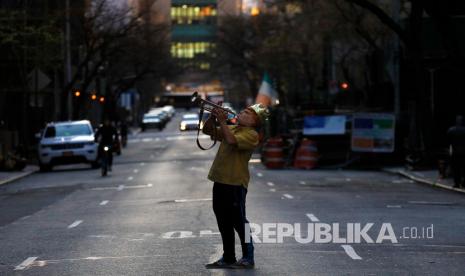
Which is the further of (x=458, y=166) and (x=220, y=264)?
(x=458, y=166)

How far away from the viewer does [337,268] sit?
1212 centimetres

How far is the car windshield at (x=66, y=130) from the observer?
41.2m

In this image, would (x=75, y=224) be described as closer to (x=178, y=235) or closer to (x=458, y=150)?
(x=178, y=235)

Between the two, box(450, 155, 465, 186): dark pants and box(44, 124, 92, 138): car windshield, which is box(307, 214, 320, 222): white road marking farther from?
box(44, 124, 92, 138): car windshield

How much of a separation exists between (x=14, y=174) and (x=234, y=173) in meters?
27.2

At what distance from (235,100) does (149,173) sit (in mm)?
90683

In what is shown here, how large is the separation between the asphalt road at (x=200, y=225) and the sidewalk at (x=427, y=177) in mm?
517

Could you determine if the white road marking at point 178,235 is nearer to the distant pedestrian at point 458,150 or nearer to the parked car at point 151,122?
the distant pedestrian at point 458,150

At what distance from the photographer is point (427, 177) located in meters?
33.0

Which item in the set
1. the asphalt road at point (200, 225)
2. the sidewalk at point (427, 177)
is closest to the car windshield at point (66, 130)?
the asphalt road at point (200, 225)

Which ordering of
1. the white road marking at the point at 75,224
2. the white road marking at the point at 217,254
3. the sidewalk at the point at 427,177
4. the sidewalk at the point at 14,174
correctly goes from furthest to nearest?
the sidewalk at the point at 14,174, the sidewalk at the point at 427,177, the white road marking at the point at 75,224, the white road marking at the point at 217,254

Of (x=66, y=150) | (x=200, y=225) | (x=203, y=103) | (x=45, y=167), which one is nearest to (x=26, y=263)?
(x=203, y=103)

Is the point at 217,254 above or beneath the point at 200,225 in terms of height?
above

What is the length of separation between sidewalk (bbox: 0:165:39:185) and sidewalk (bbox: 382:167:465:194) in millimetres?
12418
